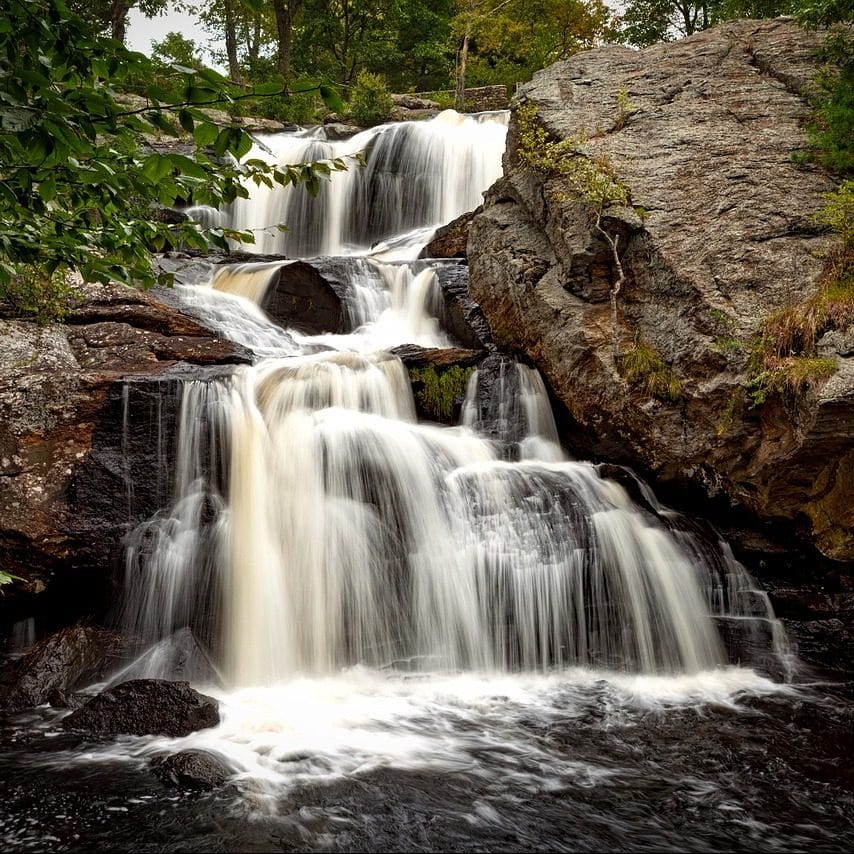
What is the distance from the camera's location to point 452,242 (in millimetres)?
12078

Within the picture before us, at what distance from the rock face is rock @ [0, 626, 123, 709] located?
419 millimetres

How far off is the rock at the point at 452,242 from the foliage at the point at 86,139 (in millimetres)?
9176

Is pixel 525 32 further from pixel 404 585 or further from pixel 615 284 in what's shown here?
pixel 404 585

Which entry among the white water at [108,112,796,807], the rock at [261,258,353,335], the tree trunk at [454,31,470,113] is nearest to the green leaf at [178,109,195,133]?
the white water at [108,112,796,807]

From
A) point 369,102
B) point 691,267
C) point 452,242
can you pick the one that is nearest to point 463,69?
point 369,102

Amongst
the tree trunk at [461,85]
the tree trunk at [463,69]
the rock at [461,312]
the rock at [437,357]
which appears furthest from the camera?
the tree trunk at [461,85]

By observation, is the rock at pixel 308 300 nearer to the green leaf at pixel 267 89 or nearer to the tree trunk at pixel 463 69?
the green leaf at pixel 267 89

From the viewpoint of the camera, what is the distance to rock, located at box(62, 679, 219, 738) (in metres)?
4.50

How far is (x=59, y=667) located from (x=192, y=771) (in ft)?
7.23

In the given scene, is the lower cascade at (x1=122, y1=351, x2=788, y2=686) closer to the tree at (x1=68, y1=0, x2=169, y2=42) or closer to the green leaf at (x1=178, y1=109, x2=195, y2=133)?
the green leaf at (x1=178, y1=109, x2=195, y2=133)

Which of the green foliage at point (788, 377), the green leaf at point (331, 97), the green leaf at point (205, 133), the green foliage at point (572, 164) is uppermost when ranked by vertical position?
the green foliage at point (572, 164)

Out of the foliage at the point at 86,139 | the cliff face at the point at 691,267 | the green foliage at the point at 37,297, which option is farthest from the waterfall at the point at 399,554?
the foliage at the point at 86,139

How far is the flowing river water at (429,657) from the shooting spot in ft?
11.6

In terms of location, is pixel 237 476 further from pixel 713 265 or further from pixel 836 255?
pixel 836 255
